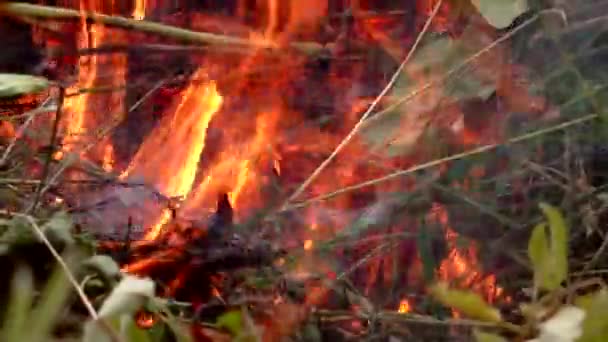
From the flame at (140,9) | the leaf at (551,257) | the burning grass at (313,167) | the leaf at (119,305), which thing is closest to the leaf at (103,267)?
the burning grass at (313,167)

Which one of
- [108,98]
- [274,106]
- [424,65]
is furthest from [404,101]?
[108,98]

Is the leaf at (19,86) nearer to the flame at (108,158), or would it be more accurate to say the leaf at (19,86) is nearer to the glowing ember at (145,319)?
the glowing ember at (145,319)

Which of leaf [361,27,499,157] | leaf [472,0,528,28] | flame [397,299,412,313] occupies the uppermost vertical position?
leaf [472,0,528,28]

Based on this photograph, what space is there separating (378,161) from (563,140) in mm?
131

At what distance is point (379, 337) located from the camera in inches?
25.0

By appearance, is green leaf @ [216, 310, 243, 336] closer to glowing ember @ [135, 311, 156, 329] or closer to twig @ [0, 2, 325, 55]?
glowing ember @ [135, 311, 156, 329]

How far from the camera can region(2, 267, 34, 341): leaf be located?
42 centimetres

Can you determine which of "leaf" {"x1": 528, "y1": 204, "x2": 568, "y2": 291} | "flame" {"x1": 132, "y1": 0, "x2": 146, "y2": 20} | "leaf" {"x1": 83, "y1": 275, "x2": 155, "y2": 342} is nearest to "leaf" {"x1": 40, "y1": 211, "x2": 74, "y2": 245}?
"leaf" {"x1": 83, "y1": 275, "x2": 155, "y2": 342}

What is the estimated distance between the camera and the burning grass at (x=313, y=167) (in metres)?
0.64

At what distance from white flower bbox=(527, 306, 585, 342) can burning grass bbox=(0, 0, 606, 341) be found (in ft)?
0.33

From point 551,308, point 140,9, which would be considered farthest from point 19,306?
point 140,9

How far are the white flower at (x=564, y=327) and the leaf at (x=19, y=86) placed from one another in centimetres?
27

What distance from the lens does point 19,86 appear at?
513 millimetres

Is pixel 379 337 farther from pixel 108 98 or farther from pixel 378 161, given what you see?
pixel 108 98
